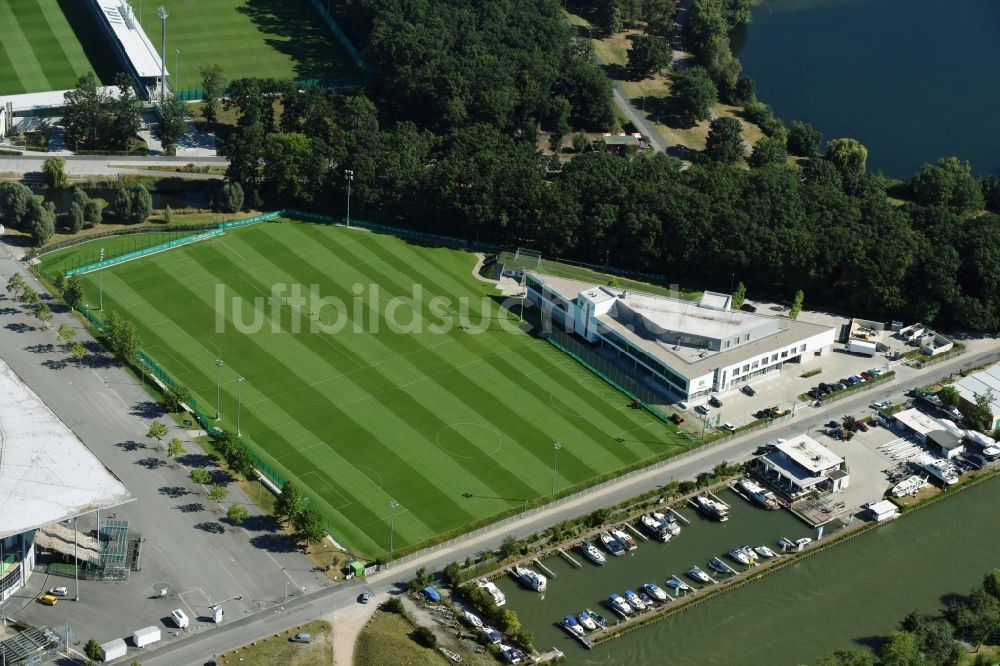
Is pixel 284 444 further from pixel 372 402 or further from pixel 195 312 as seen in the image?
pixel 195 312

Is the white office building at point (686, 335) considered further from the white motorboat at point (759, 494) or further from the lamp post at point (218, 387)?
the lamp post at point (218, 387)

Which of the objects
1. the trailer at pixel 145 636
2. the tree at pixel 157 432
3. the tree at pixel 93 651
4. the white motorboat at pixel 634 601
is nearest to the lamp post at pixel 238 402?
the tree at pixel 157 432

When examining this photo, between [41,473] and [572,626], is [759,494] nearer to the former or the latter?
[572,626]

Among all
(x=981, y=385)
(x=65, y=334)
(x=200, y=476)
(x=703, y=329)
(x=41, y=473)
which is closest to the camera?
(x=41, y=473)

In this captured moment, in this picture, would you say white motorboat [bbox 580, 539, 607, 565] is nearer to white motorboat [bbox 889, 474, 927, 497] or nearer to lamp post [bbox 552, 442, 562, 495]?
lamp post [bbox 552, 442, 562, 495]

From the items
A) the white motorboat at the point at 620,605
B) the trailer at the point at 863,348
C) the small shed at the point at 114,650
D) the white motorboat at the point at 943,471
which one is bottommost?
the small shed at the point at 114,650

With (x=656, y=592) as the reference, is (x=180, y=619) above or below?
below

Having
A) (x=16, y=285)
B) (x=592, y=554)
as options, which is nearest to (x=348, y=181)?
(x=16, y=285)

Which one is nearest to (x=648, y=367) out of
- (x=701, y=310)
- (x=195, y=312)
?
(x=701, y=310)
